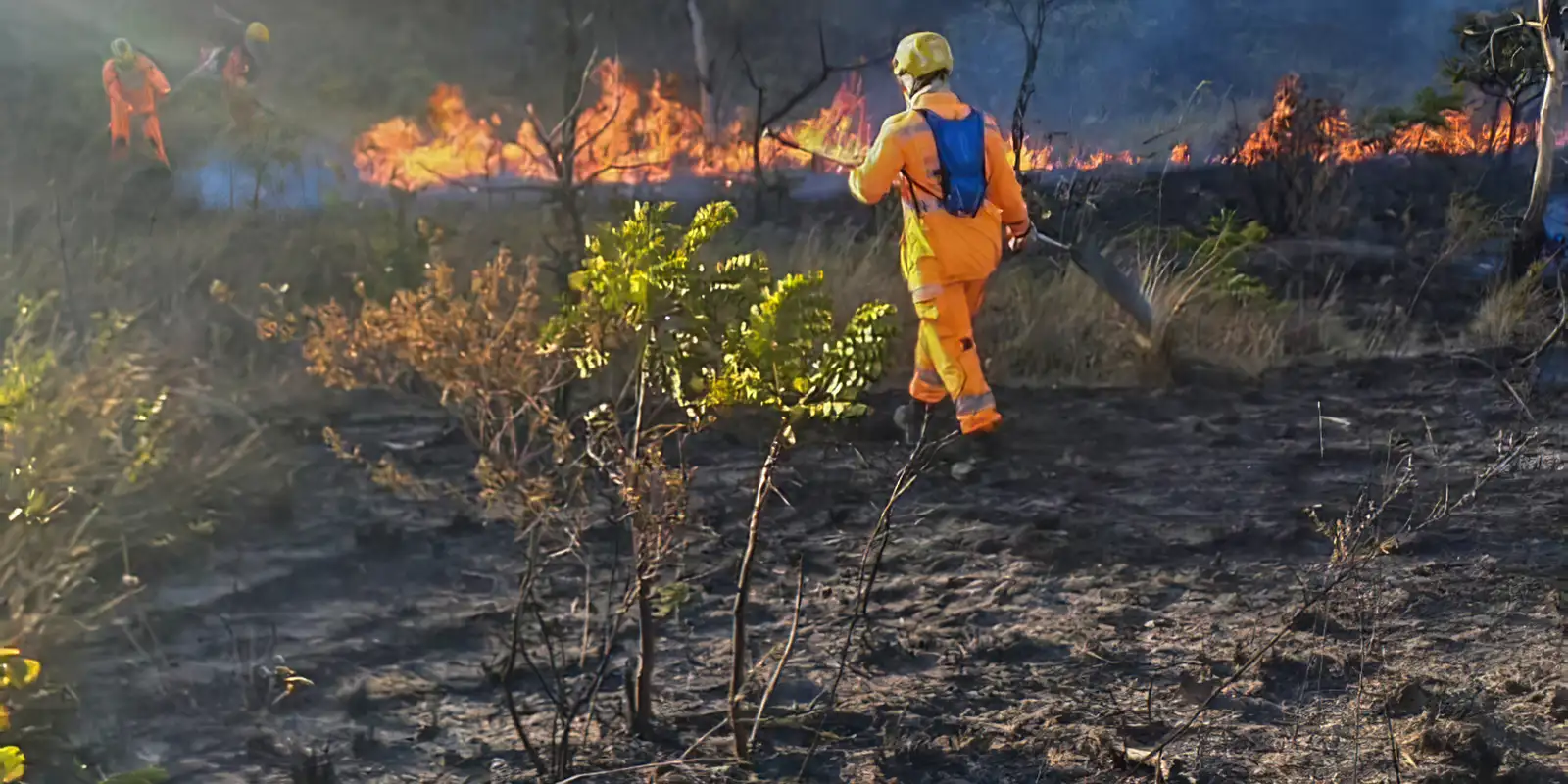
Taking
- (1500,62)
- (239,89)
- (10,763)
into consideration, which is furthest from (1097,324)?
(239,89)

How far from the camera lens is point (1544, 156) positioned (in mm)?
7270

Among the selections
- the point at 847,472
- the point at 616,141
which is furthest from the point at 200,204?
the point at 847,472

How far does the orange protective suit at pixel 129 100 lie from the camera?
979 cm

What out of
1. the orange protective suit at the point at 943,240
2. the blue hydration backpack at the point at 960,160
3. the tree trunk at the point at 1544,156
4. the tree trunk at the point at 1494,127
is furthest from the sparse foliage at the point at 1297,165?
the blue hydration backpack at the point at 960,160

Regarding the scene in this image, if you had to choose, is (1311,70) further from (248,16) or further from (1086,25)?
(248,16)

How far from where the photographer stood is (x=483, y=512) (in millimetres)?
4387

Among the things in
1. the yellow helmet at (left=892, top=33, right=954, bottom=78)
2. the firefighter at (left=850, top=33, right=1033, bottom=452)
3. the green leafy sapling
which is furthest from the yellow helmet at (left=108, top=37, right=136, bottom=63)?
the green leafy sapling

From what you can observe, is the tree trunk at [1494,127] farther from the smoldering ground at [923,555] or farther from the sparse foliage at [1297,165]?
the smoldering ground at [923,555]

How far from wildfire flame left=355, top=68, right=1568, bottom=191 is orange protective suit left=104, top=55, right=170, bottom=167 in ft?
5.63

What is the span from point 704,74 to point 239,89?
460cm

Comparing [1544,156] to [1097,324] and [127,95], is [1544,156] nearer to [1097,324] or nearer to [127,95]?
[1097,324]

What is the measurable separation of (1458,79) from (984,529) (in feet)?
22.3

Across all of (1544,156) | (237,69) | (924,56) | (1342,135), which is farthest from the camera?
(237,69)

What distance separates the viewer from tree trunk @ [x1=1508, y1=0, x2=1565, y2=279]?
22.5 ft
